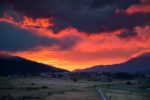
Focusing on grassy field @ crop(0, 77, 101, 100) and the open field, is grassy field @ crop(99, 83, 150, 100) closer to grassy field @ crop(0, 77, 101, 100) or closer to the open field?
the open field

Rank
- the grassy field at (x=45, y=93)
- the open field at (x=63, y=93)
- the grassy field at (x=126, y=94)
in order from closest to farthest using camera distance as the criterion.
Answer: the grassy field at (x=45, y=93), the open field at (x=63, y=93), the grassy field at (x=126, y=94)

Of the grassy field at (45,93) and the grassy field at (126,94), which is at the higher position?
the grassy field at (45,93)

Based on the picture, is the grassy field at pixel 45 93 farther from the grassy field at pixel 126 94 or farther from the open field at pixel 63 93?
the grassy field at pixel 126 94

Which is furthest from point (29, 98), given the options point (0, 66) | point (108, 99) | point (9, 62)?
point (9, 62)

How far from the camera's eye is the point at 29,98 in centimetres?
2625

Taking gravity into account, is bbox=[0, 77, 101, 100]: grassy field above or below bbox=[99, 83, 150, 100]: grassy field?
above

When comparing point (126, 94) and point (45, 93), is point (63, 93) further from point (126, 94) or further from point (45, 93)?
point (126, 94)

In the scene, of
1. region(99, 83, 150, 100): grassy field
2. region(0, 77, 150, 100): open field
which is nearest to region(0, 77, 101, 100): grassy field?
region(0, 77, 150, 100): open field

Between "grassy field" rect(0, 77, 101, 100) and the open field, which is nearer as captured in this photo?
"grassy field" rect(0, 77, 101, 100)

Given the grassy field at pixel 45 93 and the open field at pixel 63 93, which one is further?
the open field at pixel 63 93

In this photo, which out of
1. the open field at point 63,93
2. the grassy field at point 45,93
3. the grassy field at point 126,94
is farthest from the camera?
the grassy field at point 126,94

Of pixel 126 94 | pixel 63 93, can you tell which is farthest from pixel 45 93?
pixel 126 94

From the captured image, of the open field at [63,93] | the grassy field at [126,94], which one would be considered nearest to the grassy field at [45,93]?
the open field at [63,93]

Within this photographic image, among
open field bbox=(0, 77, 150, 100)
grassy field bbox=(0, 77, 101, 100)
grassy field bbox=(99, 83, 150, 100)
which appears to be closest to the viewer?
grassy field bbox=(0, 77, 101, 100)
